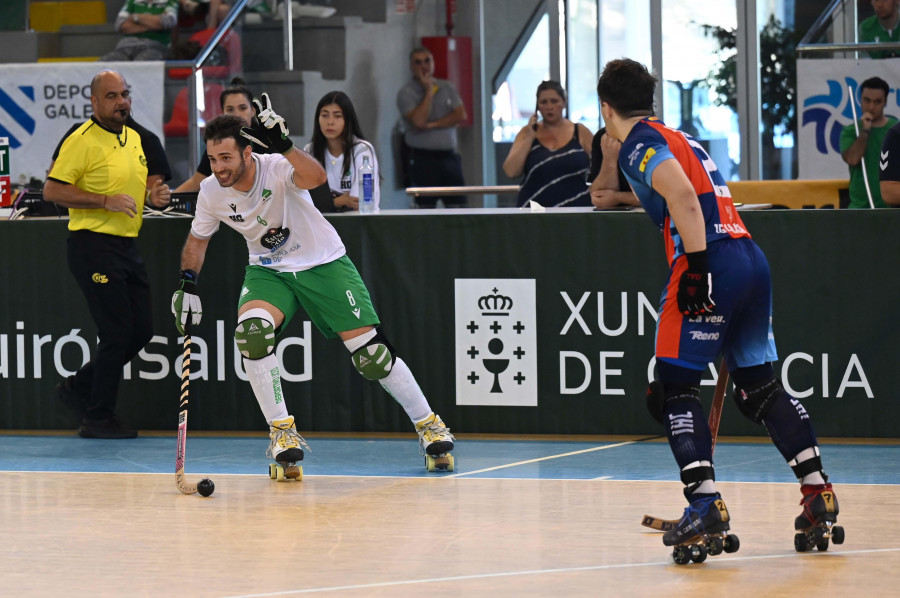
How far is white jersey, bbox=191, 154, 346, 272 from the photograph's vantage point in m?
7.14

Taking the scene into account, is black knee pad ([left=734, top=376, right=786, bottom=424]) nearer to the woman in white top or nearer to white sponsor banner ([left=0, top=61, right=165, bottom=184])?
the woman in white top

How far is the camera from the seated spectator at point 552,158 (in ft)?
32.6

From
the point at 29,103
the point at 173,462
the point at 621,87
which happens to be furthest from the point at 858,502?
the point at 29,103

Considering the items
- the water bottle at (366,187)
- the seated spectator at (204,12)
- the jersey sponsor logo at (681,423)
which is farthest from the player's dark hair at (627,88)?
the seated spectator at (204,12)

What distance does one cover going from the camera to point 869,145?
1056cm

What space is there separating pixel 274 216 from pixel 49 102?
6047 mm

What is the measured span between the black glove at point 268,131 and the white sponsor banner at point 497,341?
1.96 meters

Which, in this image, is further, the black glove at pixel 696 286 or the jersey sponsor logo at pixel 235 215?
the jersey sponsor logo at pixel 235 215

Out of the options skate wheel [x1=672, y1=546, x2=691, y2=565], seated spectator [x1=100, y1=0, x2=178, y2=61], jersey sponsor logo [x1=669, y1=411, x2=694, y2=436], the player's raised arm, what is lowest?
skate wheel [x1=672, y1=546, x2=691, y2=565]

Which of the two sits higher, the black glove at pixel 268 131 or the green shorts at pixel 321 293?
the black glove at pixel 268 131

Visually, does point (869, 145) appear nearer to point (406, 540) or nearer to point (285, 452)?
point (285, 452)

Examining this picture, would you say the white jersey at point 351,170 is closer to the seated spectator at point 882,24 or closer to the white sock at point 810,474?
the white sock at point 810,474

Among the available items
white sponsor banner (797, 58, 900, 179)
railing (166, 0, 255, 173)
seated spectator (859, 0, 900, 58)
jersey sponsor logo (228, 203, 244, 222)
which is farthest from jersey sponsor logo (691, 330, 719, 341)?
seated spectator (859, 0, 900, 58)

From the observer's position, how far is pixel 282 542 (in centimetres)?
559
